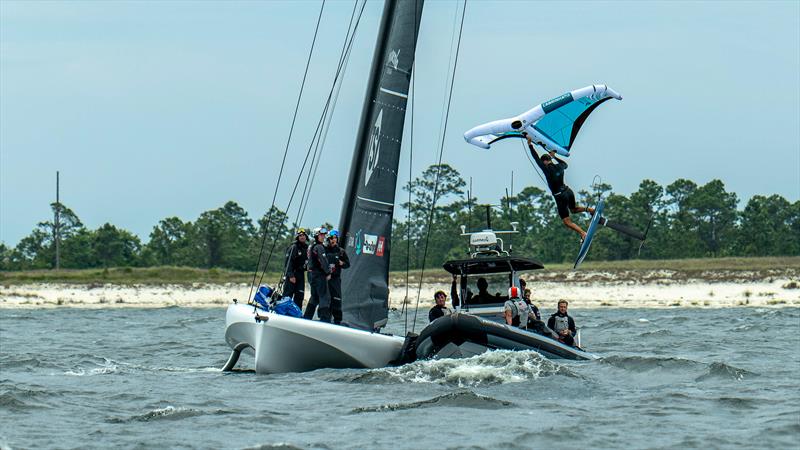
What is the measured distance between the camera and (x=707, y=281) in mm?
60781

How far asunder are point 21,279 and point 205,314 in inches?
919

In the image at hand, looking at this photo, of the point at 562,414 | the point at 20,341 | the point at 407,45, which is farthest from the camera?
the point at 20,341

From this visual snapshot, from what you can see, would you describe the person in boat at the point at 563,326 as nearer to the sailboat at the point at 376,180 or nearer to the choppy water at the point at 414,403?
the choppy water at the point at 414,403

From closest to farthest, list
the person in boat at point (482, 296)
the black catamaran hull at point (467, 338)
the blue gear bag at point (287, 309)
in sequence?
the black catamaran hull at point (467, 338) < the blue gear bag at point (287, 309) < the person in boat at point (482, 296)

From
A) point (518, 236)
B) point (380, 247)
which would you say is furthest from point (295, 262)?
point (518, 236)

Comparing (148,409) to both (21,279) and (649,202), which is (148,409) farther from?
(649,202)

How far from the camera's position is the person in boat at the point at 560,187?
20578mm

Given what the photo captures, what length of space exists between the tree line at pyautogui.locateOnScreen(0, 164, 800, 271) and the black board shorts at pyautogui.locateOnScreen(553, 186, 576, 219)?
59.0 metres

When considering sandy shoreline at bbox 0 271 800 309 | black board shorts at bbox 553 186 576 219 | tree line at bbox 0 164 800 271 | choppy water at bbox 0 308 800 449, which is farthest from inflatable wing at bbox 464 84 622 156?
tree line at bbox 0 164 800 271

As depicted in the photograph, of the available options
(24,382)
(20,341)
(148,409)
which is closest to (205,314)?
(20,341)

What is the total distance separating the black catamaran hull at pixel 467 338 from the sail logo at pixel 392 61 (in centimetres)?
487

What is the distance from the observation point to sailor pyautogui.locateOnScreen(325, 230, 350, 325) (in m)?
21.4

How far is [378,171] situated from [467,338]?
3789 millimetres

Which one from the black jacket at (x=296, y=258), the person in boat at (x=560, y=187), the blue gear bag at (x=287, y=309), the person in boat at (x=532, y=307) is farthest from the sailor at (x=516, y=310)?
the black jacket at (x=296, y=258)
